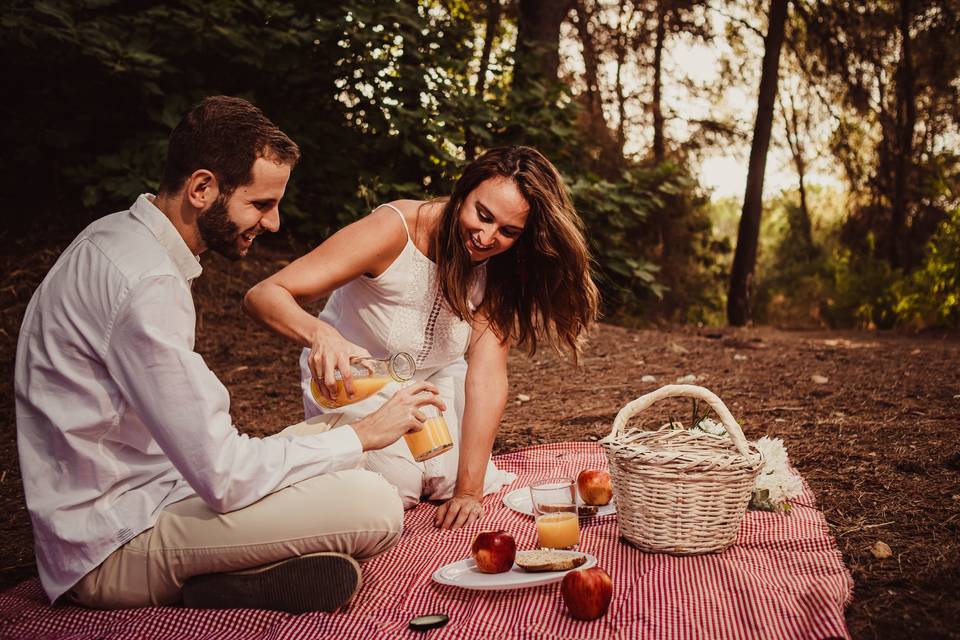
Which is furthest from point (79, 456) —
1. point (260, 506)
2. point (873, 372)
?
point (873, 372)

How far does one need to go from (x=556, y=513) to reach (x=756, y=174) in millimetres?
8511

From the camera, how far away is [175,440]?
2.08 meters

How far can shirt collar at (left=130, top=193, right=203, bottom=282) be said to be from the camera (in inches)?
87.9

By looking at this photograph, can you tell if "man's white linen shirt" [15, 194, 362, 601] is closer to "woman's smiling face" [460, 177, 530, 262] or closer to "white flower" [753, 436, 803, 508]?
"woman's smiling face" [460, 177, 530, 262]

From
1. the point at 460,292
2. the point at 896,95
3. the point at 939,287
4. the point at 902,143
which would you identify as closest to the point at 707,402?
the point at 460,292

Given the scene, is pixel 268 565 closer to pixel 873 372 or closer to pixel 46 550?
pixel 46 550

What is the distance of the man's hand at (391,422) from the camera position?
2.45m

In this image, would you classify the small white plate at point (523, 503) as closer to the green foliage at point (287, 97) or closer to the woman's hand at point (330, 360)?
the woman's hand at point (330, 360)

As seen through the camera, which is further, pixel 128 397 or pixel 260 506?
pixel 260 506

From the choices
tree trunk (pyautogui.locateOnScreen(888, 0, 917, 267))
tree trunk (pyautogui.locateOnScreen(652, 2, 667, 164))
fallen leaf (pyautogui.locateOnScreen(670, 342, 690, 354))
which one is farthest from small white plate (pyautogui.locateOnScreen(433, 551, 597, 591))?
tree trunk (pyautogui.locateOnScreen(888, 0, 917, 267))

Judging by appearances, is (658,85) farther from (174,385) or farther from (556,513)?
(174,385)

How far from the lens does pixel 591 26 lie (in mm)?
12531

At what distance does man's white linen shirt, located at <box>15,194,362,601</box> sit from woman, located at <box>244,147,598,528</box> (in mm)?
828

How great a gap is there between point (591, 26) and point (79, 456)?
11.7 m
